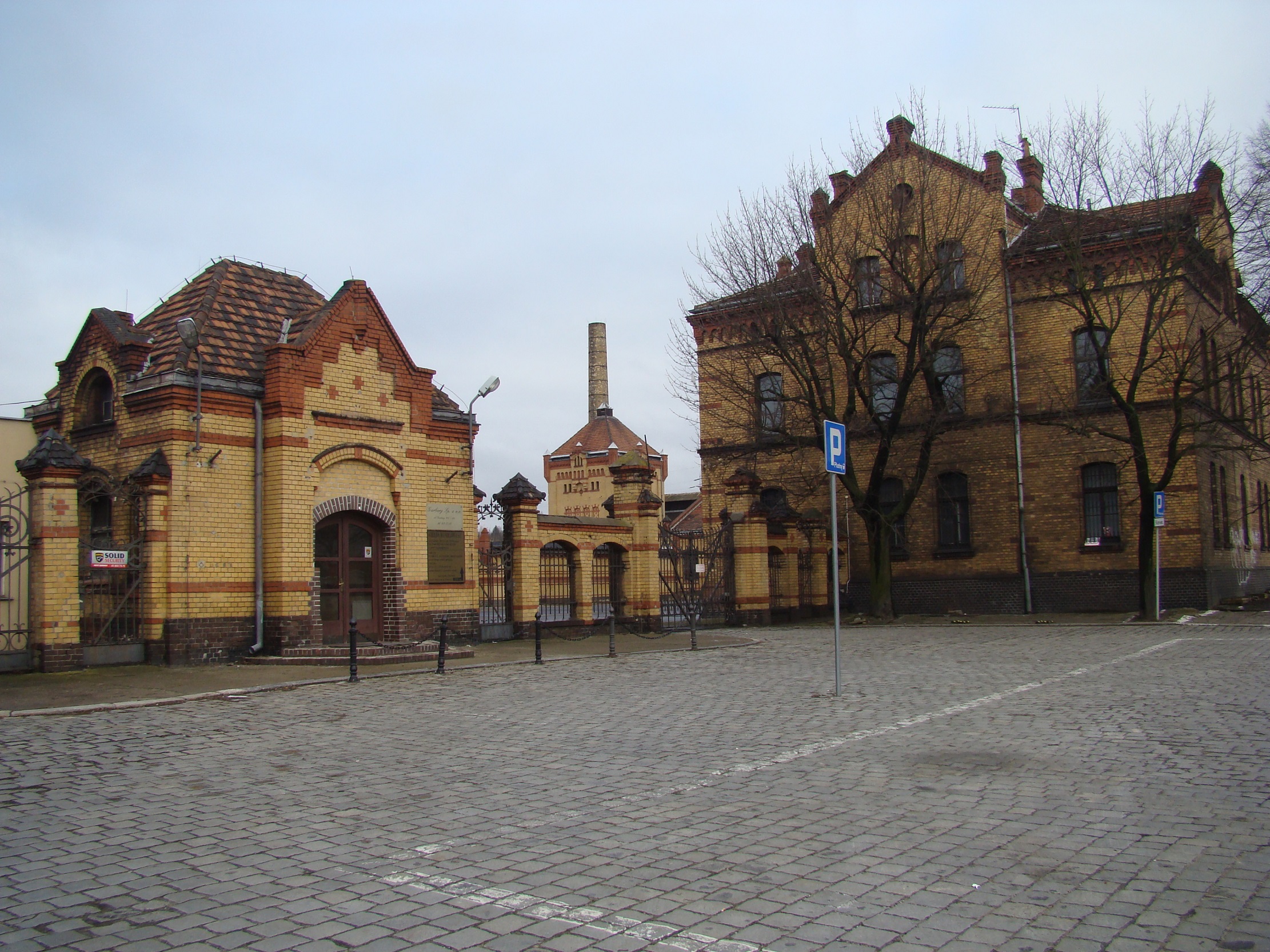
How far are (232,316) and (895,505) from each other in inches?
831

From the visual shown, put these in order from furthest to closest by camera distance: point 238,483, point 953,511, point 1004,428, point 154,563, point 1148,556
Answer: point 953,511
point 1004,428
point 1148,556
point 238,483
point 154,563

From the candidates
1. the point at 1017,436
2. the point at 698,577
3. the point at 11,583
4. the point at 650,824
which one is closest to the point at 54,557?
the point at 11,583

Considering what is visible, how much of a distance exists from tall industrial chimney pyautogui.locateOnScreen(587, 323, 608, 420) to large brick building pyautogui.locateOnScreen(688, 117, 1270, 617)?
43602mm

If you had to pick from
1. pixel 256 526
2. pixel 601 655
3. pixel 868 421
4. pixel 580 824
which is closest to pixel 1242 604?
pixel 868 421

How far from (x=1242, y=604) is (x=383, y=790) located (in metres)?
27.1

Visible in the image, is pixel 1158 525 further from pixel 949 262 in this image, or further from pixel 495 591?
pixel 495 591

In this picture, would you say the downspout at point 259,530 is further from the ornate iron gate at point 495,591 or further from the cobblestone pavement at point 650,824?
the ornate iron gate at point 495,591

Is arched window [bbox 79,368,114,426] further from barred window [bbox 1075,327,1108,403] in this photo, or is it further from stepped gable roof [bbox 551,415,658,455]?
stepped gable roof [bbox 551,415,658,455]

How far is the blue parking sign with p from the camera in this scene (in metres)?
12.3

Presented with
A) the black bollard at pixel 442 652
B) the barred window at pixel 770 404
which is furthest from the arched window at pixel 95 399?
the barred window at pixel 770 404

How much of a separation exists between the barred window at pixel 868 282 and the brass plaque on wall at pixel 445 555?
12.7 meters

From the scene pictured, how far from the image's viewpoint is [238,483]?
16.8m

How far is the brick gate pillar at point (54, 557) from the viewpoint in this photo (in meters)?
14.5

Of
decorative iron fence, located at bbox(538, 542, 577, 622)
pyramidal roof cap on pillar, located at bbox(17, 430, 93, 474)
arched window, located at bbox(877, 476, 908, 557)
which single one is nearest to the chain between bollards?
pyramidal roof cap on pillar, located at bbox(17, 430, 93, 474)
